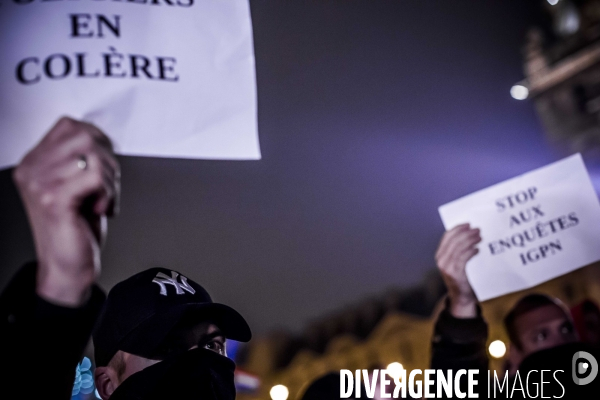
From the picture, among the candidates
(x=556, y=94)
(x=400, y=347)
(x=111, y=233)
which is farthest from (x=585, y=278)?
(x=111, y=233)

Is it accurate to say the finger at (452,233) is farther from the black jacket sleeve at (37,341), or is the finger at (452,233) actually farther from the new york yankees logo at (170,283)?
the black jacket sleeve at (37,341)

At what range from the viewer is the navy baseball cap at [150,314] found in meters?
1.25

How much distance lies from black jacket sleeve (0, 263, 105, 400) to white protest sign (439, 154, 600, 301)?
1.34 meters

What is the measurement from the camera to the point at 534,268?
1.88 m

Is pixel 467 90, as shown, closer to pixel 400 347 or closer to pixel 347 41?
pixel 347 41

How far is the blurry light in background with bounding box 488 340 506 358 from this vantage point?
2.01 meters

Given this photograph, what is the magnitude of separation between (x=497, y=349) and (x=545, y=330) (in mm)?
177

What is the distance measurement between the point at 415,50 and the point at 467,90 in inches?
19.3

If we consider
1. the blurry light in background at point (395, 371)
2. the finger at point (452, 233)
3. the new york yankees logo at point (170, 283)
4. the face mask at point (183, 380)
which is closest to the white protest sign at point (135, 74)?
the new york yankees logo at point (170, 283)

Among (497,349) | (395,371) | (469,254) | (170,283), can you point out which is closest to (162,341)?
(170,283)

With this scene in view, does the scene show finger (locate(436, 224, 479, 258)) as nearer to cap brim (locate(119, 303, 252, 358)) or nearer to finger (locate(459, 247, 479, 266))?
finger (locate(459, 247, 479, 266))

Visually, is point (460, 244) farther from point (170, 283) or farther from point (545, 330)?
point (170, 283)

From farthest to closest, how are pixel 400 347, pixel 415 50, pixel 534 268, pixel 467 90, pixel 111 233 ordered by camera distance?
pixel 400 347 → pixel 467 90 → pixel 415 50 → pixel 111 233 → pixel 534 268

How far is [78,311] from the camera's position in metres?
0.89
